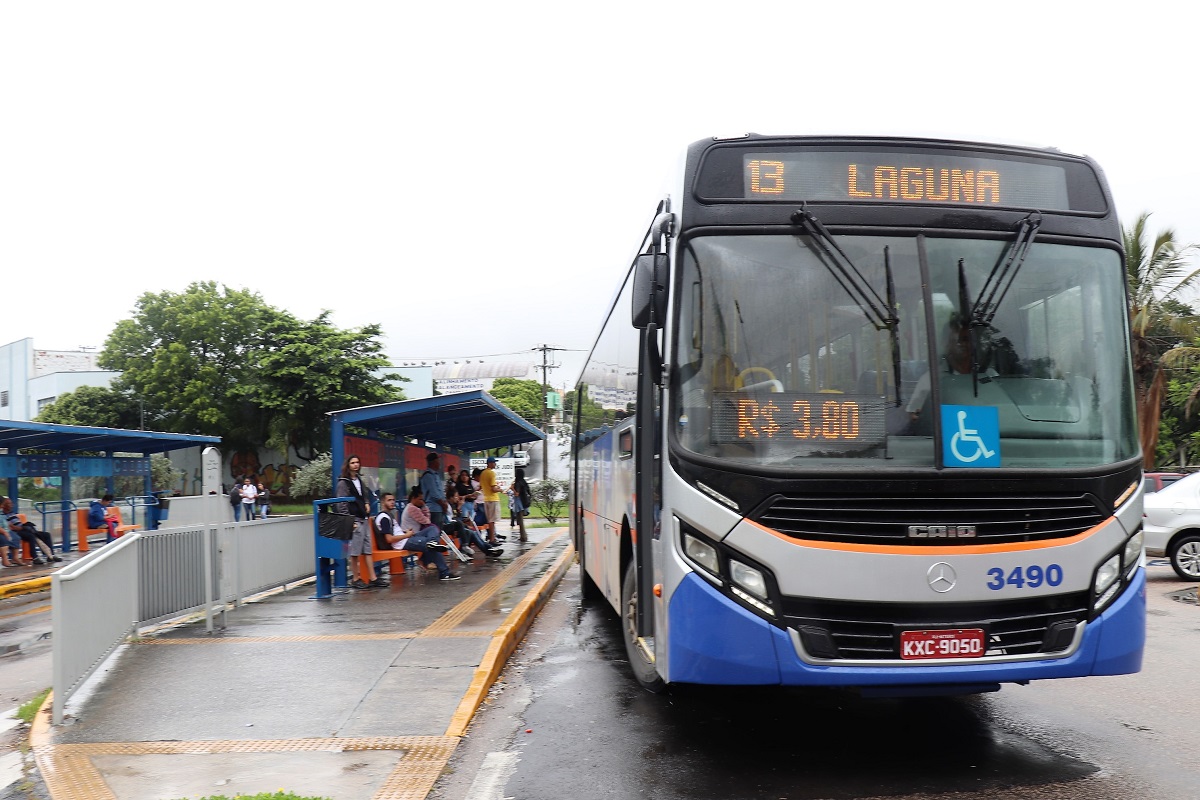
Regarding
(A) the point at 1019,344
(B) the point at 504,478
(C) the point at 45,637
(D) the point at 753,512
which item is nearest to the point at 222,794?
(D) the point at 753,512

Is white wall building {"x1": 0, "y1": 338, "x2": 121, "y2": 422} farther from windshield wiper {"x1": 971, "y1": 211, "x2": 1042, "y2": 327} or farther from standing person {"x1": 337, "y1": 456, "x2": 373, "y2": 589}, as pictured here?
windshield wiper {"x1": 971, "y1": 211, "x2": 1042, "y2": 327}

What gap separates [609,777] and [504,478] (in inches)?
1848

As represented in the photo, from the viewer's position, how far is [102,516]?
78.5 feet

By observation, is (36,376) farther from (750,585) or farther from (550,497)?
(750,585)

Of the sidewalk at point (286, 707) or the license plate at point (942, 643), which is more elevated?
the license plate at point (942, 643)

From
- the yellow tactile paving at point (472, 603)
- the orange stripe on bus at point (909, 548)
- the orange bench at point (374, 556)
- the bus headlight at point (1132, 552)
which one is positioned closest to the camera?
the orange stripe on bus at point (909, 548)

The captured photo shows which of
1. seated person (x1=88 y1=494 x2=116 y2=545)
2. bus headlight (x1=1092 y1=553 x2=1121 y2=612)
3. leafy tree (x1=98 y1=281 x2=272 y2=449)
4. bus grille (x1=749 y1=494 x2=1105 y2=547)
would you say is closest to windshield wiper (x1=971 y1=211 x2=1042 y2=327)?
bus grille (x1=749 y1=494 x2=1105 y2=547)

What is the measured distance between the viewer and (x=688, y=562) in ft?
18.0

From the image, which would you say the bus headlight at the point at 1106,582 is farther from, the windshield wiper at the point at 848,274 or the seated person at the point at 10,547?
the seated person at the point at 10,547

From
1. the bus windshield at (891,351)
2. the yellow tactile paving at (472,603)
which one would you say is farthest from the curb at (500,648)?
the bus windshield at (891,351)

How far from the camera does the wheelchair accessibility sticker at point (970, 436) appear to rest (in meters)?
5.31

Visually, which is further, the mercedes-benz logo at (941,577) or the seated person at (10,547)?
the seated person at (10,547)

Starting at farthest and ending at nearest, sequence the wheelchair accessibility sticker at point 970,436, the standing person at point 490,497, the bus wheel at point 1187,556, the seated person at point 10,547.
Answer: the standing person at point 490,497, the seated person at point 10,547, the bus wheel at point 1187,556, the wheelchair accessibility sticker at point 970,436

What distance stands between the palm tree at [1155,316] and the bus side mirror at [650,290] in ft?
88.6
